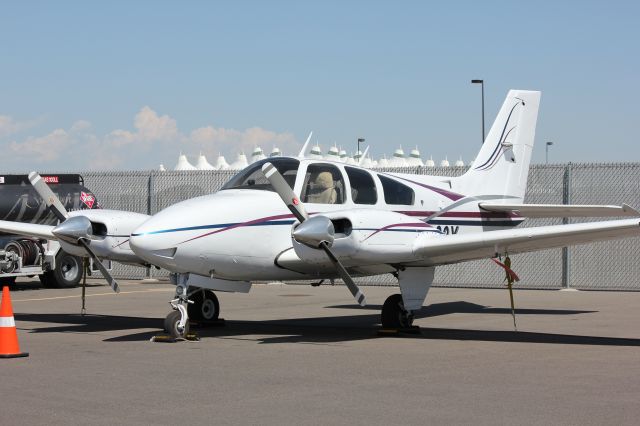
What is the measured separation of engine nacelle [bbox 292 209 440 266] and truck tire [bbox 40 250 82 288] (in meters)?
15.0

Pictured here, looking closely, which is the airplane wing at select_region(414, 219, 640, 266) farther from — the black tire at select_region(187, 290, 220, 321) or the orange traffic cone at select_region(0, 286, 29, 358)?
the orange traffic cone at select_region(0, 286, 29, 358)

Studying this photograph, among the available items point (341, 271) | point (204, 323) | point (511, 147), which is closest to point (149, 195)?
point (511, 147)

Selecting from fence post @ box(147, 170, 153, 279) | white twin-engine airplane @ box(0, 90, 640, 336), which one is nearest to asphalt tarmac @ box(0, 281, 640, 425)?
white twin-engine airplane @ box(0, 90, 640, 336)

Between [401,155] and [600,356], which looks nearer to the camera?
[600,356]

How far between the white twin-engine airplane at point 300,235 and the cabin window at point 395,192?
0.02 m

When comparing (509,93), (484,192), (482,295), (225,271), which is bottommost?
(482,295)

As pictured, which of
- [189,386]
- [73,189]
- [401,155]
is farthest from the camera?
[401,155]

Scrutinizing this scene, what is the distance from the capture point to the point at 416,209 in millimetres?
16047

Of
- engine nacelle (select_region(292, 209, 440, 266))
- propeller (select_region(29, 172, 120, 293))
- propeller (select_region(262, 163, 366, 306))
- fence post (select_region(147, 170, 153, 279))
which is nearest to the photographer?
propeller (select_region(262, 163, 366, 306))

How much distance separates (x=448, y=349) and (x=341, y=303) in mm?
8704

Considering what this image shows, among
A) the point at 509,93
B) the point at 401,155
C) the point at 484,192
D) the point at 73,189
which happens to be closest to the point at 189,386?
the point at 484,192

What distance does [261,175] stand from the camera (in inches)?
569

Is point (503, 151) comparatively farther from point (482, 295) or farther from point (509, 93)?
point (482, 295)

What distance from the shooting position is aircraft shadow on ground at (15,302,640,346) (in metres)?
13.8
